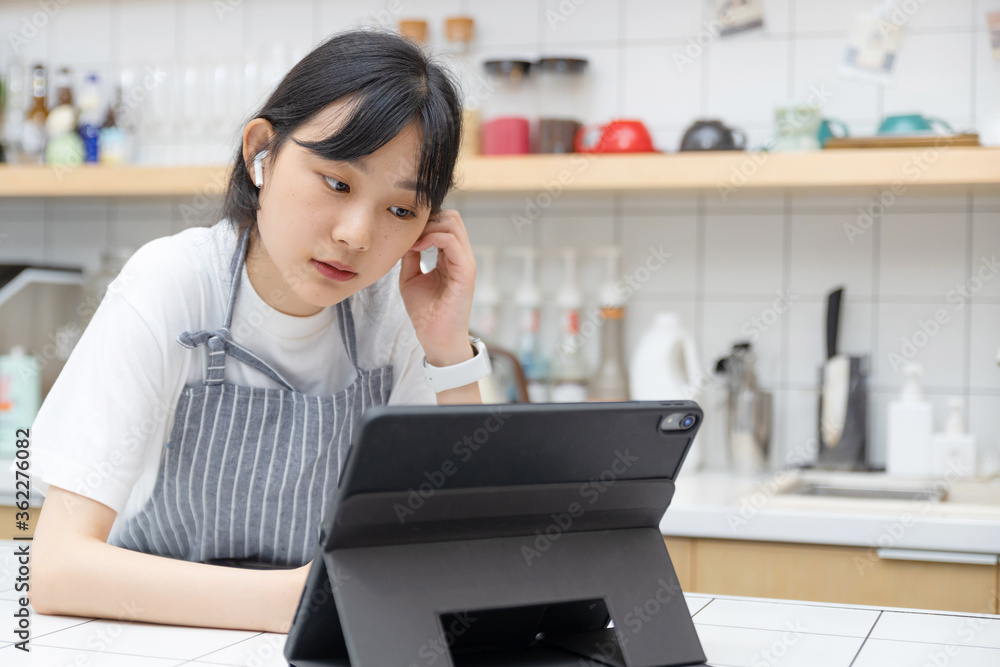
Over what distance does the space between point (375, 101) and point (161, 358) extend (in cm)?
32

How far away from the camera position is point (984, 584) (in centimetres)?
145

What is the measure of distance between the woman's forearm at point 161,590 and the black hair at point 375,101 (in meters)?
0.36

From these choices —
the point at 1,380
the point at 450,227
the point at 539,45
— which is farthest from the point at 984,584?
the point at 1,380

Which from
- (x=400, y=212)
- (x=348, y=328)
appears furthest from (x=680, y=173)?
(x=400, y=212)

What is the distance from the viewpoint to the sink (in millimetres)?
1715

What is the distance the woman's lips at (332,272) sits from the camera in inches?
34.8

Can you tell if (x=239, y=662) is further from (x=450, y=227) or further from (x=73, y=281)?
(x=73, y=281)

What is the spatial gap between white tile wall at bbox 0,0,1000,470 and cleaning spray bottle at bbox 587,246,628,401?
42 millimetres

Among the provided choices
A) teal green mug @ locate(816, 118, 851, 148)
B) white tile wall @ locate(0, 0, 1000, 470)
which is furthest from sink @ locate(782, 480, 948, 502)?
teal green mug @ locate(816, 118, 851, 148)

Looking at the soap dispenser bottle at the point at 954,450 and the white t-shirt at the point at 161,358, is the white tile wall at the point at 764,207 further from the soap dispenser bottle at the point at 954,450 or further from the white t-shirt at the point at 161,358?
the white t-shirt at the point at 161,358

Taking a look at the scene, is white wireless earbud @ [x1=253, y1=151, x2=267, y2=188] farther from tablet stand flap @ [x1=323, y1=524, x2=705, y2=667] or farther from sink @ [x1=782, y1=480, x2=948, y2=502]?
sink @ [x1=782, y1=480, x2=948, y2=502]

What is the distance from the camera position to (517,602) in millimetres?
611

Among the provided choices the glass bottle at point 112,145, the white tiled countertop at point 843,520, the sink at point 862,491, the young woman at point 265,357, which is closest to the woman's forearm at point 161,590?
the young woman at point 265,357

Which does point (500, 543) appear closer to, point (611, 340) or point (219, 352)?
point (219, 352)
